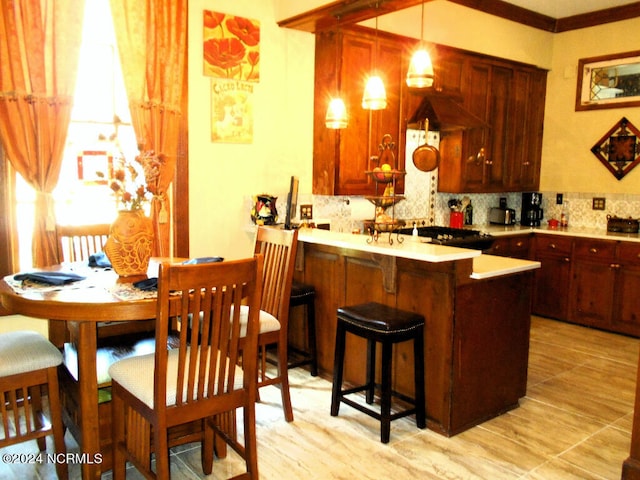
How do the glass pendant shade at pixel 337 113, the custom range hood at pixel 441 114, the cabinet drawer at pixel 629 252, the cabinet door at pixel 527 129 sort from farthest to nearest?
the cabinet door at pixel 527 129
the cabinet drawer at pixel 629 252
the custom range hood at pixel 441 114
the glass pendant shade at pixel 337 113

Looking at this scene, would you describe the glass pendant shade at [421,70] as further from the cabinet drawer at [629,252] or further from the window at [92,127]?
the cabinet drawer at [629,252]

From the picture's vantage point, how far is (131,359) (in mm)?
2301

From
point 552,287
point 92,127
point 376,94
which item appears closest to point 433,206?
point 552,287

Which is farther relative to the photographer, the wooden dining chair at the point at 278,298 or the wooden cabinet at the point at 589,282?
the wooden cabinet at the point at 589,282

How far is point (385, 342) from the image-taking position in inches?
112

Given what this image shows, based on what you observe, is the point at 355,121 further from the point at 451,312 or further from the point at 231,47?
Result: the point at 451,312

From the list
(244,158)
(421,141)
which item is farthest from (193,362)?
(421,141)

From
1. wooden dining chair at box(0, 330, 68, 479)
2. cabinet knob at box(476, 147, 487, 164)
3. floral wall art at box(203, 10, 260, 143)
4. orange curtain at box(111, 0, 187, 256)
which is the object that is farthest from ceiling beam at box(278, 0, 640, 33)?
wooden dining chair at box(0, 330, 68, 479)

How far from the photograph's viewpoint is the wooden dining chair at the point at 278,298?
3.05 metres

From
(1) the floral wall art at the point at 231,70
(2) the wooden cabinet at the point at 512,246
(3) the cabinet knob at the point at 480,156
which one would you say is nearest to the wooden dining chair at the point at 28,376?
(1) the floral wall art at the point at 231,70

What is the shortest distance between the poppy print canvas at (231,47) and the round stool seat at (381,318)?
2116 millimetres

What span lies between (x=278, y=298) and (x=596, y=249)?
11.5ft

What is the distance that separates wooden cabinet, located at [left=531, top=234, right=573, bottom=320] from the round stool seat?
3.06 m
